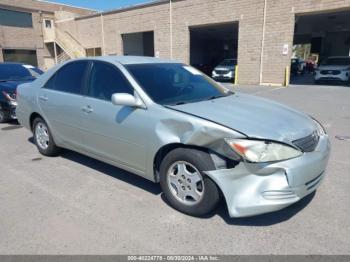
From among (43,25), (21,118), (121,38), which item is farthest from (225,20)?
(43,25)

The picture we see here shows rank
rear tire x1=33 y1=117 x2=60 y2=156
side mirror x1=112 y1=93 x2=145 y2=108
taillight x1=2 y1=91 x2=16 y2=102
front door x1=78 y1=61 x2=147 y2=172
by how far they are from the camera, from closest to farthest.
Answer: side mirror x1=112 y1=93 x2=145 y2=108 → front door x1=78 y1=61 x2=147 y2=172 → rear tire x1=33 y1=117 x2=60 y2=156 → taillight x1=2 y1=91 x2=16 y2=102

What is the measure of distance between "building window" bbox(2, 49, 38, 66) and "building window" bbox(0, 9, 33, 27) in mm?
2456

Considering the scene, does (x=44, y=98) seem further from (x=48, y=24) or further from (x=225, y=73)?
(x=48, y=24)

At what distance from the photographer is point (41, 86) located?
474 centimetres

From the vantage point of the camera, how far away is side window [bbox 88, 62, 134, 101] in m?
3.53

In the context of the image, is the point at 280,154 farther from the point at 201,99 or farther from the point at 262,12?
the point at 262,12

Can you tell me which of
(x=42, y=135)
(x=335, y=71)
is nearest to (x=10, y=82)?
(x=42, y=135)

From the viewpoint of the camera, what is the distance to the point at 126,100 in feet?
10.5

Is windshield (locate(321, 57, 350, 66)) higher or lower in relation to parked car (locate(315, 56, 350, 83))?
higher

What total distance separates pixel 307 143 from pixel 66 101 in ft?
10.5

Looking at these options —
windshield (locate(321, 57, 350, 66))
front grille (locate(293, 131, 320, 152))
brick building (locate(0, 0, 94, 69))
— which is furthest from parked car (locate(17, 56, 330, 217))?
brick building (locate(0, 0, 94, 69))

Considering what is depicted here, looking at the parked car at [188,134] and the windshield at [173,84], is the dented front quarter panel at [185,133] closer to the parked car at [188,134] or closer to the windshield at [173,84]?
the parked car at [188,134]

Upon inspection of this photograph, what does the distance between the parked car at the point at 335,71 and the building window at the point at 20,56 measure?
26.2 meters

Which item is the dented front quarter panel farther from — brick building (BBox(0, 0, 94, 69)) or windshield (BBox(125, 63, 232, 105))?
brick building (BBox(0, 0, 94, 69))
